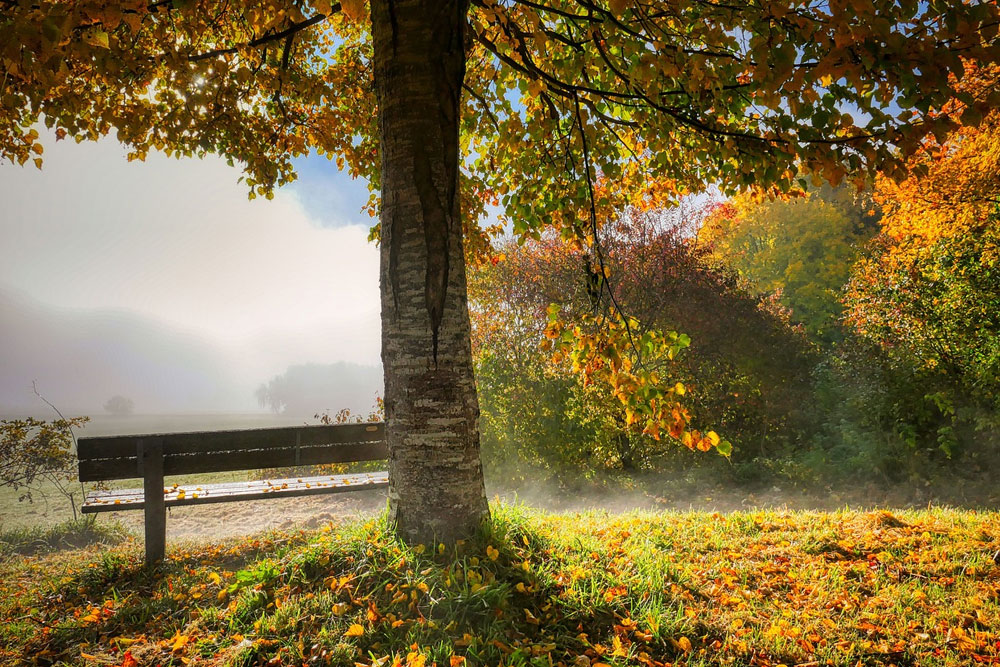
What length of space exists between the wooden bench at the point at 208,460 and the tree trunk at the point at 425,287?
2672 mm

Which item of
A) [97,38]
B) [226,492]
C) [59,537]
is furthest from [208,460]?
[97,38]

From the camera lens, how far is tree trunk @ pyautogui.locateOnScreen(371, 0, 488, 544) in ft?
11.1

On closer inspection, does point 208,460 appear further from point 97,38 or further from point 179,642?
point 97,38

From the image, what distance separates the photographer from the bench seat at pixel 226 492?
5.18 m

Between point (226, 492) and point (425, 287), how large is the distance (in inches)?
148

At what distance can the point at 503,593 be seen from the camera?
10.0 feet

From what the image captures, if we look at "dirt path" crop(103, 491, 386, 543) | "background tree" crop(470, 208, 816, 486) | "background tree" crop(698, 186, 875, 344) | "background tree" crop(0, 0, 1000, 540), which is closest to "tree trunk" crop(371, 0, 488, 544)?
"background tree" crop(0, 0, 1000, 540)

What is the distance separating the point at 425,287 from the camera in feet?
11.2

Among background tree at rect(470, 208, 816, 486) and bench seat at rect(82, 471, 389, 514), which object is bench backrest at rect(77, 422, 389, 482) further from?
background tree at rect(470, 208, 816, 486)

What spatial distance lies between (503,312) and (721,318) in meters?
4.51

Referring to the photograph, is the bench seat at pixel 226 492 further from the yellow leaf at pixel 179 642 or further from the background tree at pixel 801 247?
the background tree at pixel 801 247

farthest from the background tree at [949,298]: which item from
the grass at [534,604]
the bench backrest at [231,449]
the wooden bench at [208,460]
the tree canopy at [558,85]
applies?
the wooden bench at [208,460]

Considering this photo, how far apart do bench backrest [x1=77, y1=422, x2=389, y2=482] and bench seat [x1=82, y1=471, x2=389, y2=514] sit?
0.87 feet

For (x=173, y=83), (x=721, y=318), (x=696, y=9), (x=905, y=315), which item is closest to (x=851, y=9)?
(x=696, y=9)
